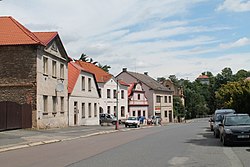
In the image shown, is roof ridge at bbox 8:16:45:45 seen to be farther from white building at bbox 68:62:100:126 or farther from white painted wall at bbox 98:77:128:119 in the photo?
white painted wall at bbox 98:77:128:119

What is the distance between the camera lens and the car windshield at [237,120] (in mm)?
20461

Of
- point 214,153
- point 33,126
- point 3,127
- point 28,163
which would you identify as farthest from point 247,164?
point 33,126

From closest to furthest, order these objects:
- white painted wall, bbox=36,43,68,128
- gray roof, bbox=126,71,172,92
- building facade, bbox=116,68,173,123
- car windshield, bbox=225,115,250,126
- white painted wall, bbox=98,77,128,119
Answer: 1. car windshield, bbox=225,115,250,126
2. white painted wall, bbox=36,43,68,128
3. white painted wall, bbox=98,77,128,119
4. building facade, bbox=116,68,173,123
5. gray roof, bbox=126,71,172,92

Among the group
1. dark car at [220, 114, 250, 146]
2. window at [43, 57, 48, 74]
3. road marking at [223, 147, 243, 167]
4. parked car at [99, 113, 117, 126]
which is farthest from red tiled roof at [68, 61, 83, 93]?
road marking at [223, 147, 243, 167]

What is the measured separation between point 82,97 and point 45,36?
12.6 metres

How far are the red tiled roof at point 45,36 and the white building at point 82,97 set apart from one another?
26.5 feet

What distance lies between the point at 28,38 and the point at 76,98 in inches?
528

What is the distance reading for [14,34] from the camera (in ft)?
112

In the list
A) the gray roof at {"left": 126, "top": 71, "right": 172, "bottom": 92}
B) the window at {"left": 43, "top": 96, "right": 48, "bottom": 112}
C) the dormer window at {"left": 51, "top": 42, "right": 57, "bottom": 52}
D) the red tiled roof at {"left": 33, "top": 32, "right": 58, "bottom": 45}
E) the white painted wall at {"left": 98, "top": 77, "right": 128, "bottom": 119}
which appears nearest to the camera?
the red tiled roof at {"left": 33, "top": 32, "right": 58, "bottom": 45}

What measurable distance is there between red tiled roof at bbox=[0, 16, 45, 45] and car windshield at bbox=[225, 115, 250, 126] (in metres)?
17.3

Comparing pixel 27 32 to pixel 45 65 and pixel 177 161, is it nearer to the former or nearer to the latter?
pixel 45 65

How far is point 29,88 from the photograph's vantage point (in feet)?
108

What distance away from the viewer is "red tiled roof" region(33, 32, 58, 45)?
3487 cm

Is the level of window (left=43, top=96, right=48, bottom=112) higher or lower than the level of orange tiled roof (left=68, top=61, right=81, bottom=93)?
lower
